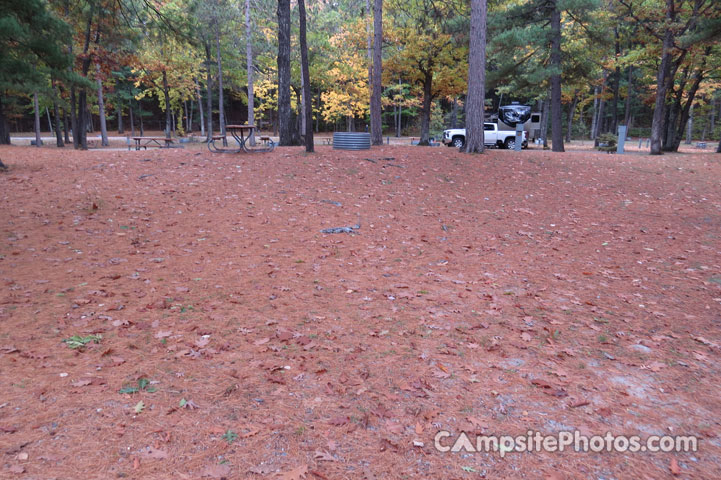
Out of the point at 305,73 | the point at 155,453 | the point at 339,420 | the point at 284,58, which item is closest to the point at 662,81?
the point at 305,73

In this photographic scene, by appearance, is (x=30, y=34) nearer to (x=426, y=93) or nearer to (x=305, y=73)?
(x=305, y=73)

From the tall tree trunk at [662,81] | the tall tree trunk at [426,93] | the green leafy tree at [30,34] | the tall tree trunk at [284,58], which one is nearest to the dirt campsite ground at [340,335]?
the green leafy tree at [30,34]

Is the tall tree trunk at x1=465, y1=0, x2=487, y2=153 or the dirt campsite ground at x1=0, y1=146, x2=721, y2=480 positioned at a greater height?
the tall tree trunk at x1=465, y1=0, x2=487, y2=153

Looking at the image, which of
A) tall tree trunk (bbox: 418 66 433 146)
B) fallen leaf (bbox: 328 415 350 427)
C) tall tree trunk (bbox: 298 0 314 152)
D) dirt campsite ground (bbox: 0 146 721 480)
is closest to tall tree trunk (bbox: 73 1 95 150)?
tall tree trunk (bbox: 298 0 314 152)

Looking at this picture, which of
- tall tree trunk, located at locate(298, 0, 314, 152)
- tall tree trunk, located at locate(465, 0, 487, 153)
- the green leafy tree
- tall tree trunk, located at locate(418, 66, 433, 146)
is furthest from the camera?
tall tree trunk, located at locate(418, 66, 433, 146)

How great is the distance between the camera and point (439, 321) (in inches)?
165

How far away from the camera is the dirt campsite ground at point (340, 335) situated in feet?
8.02

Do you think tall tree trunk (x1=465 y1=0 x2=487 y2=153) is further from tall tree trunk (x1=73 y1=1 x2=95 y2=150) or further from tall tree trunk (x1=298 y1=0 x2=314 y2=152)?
tall tree trunk (x1=73 y1=1 x2=95 y2=150)

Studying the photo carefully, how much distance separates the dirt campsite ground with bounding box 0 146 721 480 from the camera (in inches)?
96.2

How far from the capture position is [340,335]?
3.87 metres

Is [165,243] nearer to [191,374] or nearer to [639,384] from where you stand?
[191,374]

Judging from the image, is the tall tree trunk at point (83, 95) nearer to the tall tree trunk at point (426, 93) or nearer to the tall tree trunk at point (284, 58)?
the tall tree trunk at point (284, 58)

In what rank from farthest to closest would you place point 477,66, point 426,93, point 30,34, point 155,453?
point 426,93
point 477,66
point 30,34
point 155,453

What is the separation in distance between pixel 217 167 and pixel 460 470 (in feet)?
33.2
